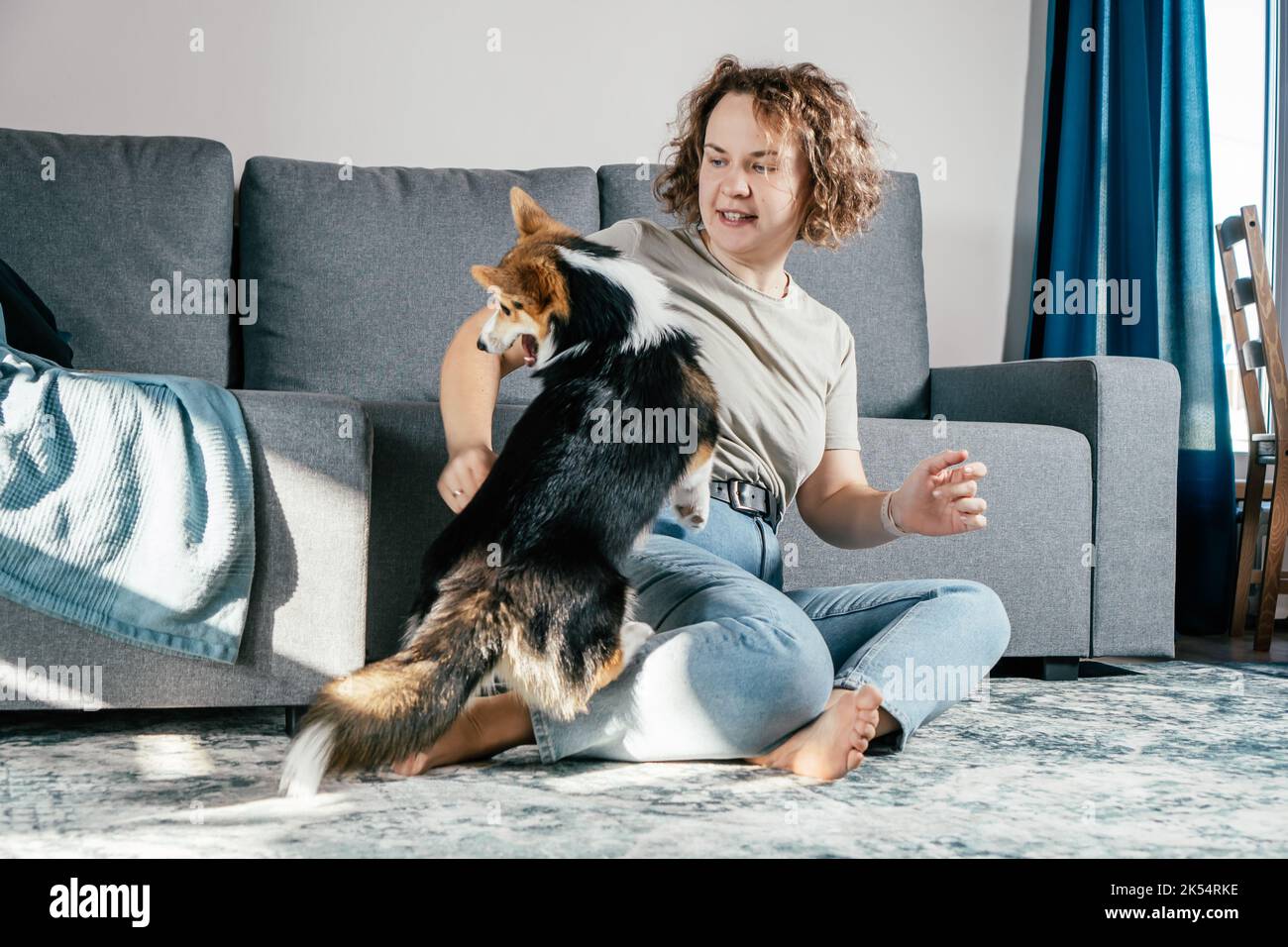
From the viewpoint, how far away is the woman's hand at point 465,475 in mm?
1214

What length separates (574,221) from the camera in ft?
8.18

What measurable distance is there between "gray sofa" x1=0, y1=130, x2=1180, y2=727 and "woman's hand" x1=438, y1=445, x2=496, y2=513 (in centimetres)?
44

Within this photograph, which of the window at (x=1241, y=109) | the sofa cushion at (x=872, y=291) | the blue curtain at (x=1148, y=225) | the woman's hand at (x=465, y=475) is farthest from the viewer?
the window at (x=1241, y=109)

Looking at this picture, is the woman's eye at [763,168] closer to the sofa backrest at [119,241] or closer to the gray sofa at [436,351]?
the gray sofa at [436,351]

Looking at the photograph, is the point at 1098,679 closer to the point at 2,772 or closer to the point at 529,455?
the point at 529,455

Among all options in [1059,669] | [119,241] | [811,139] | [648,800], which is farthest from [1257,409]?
[119,241]

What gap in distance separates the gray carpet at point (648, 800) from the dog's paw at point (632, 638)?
145 millimetres

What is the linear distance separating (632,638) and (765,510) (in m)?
0.28

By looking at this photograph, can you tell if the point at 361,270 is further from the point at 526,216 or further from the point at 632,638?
the point at 632,638

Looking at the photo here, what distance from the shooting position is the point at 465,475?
122 centimetres

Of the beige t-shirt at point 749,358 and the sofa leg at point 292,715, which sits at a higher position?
the beige t-shirt at point 749,358

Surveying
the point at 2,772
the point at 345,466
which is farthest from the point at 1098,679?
the point at 2,772

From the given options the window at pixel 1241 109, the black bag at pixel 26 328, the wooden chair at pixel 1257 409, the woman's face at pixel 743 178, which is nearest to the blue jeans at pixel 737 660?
the woman's face at pixel 743 178
